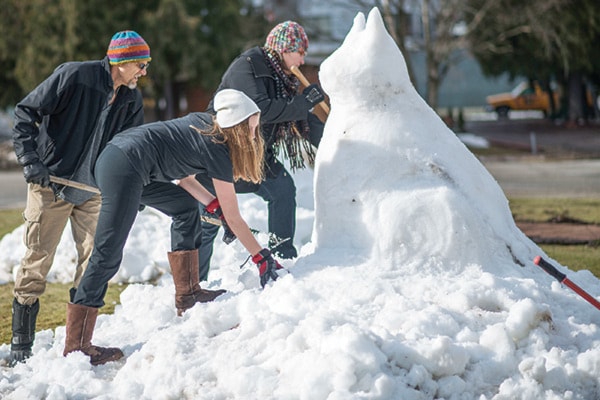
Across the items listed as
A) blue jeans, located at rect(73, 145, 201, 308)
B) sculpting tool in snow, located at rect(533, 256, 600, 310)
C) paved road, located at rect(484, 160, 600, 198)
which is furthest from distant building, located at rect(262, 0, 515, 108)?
sculpting tool in snow, located at rect(533, 256, 600, 310)

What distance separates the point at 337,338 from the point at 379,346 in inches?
7.1

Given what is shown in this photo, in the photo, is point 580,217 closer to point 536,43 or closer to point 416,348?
point 416,348

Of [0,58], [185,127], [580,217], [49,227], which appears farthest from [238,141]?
[0,58]

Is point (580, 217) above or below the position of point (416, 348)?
below

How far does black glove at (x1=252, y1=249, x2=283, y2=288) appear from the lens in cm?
450

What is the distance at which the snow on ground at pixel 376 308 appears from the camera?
3.66 m


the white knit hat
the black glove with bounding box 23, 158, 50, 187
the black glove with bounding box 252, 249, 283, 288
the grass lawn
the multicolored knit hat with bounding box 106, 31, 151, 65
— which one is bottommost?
the grass lawn

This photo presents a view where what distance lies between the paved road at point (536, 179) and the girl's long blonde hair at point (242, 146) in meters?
8.94

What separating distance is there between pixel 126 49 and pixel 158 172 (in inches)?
27.8

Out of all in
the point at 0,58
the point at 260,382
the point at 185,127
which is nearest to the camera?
the point at 260,382

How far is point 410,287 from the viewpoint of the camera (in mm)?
4227

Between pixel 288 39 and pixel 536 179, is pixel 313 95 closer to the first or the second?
pixel 288 39

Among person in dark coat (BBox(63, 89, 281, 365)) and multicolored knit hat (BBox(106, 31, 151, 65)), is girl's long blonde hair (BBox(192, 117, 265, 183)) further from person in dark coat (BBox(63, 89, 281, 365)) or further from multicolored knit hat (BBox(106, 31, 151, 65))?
multicolored knit hat (BBox(106, 31, 151, 65))

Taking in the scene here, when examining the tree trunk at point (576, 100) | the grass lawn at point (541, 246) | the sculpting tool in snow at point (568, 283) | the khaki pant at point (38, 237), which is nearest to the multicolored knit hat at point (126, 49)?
the khaki pant at point (38, 237)
